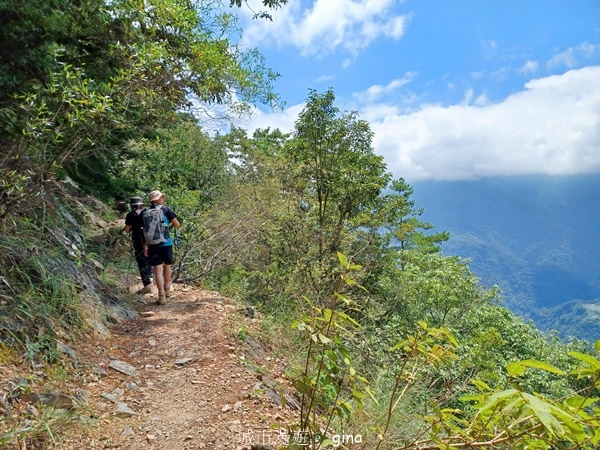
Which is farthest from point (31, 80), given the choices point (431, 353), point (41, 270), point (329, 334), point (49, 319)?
point (431, 353)

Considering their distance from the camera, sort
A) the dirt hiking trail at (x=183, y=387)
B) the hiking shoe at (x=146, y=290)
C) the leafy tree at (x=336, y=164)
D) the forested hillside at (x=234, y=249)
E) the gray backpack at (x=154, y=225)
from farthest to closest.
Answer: the leafy tree at (x=336, y=164) < the hiking shoe at (x=146, y=290) < the gray backpack at (x=154, y=225) < the dirt hiking trail at (x=183, y=387) < the forested hillside at (x=234, y=249)

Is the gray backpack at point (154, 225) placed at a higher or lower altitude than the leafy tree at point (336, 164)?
lower

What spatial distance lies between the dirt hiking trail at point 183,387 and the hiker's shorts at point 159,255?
2.84ft

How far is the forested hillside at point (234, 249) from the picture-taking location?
1600 millimetres

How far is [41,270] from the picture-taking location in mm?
4035

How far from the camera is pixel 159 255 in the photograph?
247 inches

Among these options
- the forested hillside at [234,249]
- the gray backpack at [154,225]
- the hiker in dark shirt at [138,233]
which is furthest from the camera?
the hiker in dark shirt at [138,233]

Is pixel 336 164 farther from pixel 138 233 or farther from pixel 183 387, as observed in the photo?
pixel 183 387

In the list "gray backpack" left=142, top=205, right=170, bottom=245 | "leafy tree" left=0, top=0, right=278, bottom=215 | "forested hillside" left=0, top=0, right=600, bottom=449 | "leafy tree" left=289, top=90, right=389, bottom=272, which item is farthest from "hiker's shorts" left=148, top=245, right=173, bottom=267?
"leafy tree" left=289, top=90, right=389, bottom=272

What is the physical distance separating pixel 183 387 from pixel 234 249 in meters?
5.81

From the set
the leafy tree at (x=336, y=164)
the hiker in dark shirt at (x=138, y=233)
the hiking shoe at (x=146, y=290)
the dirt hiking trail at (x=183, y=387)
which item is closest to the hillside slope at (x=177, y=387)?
the dirt hiking trail at (x=183, y=387)

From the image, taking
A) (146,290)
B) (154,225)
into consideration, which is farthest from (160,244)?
(146,290)

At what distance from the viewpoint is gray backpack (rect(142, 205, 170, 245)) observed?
6.06 meters

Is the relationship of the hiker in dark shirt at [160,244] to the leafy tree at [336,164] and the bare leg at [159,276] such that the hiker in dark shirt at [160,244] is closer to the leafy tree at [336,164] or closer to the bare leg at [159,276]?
the bare leg at [159,276]
